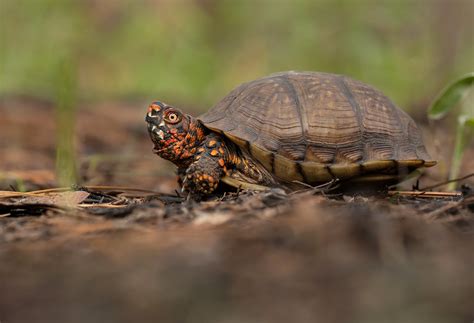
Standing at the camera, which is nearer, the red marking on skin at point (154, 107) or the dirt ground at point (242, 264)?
the dirt ground at point (242, 264)

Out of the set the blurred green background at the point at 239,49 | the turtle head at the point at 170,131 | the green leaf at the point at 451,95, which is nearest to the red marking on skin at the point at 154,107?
the turtle head at the point at 170,131

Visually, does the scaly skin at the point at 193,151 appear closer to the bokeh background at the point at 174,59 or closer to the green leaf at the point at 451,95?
the green leaf at the point at 451,95

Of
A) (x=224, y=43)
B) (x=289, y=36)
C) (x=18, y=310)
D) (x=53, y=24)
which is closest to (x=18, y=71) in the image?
(x=53, y=24)

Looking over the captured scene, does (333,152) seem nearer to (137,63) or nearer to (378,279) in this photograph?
(378,279)

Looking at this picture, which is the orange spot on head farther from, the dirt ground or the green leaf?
the green leaf

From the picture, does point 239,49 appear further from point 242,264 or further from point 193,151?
point 242,264

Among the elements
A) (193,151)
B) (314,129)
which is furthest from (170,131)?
(314,129)

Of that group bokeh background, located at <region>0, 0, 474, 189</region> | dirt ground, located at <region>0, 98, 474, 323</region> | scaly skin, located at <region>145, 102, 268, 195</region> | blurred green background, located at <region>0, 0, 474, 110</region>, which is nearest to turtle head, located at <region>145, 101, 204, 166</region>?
scaly skin, located at <region>145, 102, 268, 195</region>
